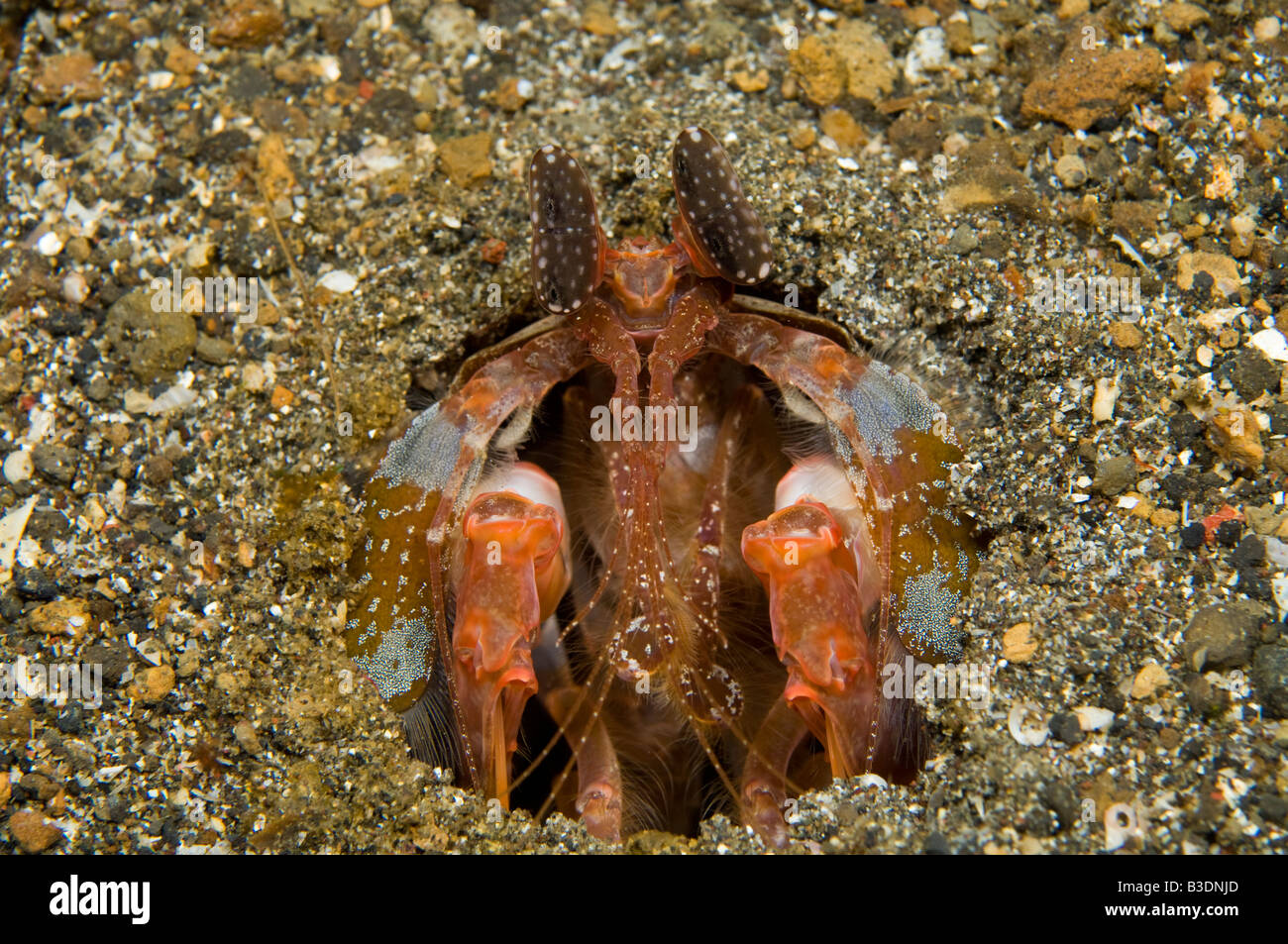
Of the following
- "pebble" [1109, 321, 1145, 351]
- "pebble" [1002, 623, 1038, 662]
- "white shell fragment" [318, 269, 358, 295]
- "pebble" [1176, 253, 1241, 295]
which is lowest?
"pebble" [1002, 623, 1038, 662]

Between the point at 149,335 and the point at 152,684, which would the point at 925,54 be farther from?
the point at 152,684

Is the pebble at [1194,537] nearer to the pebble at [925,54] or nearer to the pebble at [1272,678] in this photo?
the pebble at [1272,678]

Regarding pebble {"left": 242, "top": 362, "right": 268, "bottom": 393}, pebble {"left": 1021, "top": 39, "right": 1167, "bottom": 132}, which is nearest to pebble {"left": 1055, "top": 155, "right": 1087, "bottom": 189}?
pebble {"left": 1021, "top": 39, "right": 1167, "bottom": 132}

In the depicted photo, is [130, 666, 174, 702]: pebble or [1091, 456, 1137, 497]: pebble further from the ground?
[1091, 456, 1137, 497]: pebble

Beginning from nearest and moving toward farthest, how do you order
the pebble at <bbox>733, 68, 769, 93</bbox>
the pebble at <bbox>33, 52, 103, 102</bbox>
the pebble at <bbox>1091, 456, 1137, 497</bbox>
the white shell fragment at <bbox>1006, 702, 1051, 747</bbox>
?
the white shell fragment at <bbox>1006, 702, 1051, 747</bbox>
the pebble at <bbox>1091, 456, 1137, 497</bbox>
the pebble at <bbox>733, 68, 769, 93</bbox>
the pebble at <bbox>33, 52, 103, 102</bbox>

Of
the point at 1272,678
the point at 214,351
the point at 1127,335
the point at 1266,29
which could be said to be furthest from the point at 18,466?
the point at 1266,29

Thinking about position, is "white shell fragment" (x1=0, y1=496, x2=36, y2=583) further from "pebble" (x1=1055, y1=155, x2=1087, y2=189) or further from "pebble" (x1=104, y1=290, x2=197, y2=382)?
"pebble" (x1=1055, y1=155, x2=1087, y2=189)

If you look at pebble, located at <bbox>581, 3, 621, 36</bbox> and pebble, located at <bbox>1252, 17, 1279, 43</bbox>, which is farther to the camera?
pebble, located at <bbox>581, 3, 621, 36</bbox>
